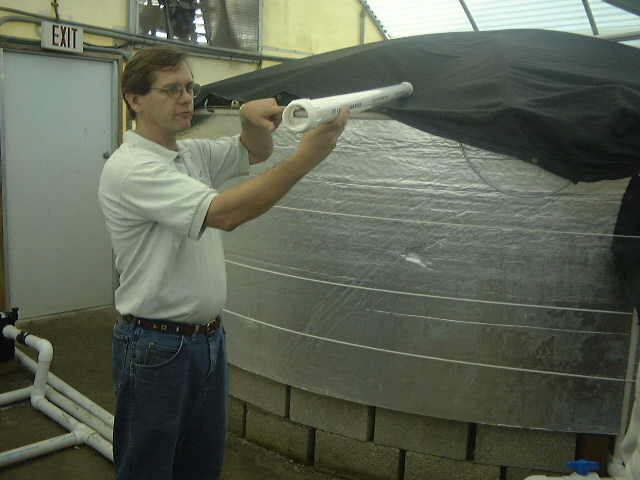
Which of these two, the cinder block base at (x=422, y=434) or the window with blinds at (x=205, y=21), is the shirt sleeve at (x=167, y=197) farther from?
the window with blinds at (x=205, y=21)

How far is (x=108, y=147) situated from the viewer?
17.6 ft

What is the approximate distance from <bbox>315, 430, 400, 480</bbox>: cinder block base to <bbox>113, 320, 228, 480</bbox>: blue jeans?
1010 mm

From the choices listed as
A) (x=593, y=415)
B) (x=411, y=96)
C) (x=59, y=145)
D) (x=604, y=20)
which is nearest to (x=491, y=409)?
(x=593, y=415)

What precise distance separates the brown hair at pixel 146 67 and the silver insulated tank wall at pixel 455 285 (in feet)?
3.29

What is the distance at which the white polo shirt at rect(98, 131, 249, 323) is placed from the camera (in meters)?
1.68

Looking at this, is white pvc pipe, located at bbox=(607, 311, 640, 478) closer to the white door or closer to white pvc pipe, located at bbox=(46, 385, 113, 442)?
white pvc pipe, located at bbox=(46, 385, 113, 442)

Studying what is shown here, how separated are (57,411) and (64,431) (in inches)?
4.9

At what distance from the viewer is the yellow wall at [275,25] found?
470 centimetres

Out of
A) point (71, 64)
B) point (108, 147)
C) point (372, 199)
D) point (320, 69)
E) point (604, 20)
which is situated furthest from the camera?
point (604, 20)

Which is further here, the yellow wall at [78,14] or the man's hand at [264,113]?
the yellow wall at [78,14]

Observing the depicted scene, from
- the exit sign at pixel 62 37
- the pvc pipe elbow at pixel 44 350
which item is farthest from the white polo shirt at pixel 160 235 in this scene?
the exit sign at pixel 62 37

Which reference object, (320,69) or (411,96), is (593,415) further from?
(320,69)

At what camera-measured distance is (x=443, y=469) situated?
2732 millimetres

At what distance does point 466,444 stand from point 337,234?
1.08 metres
